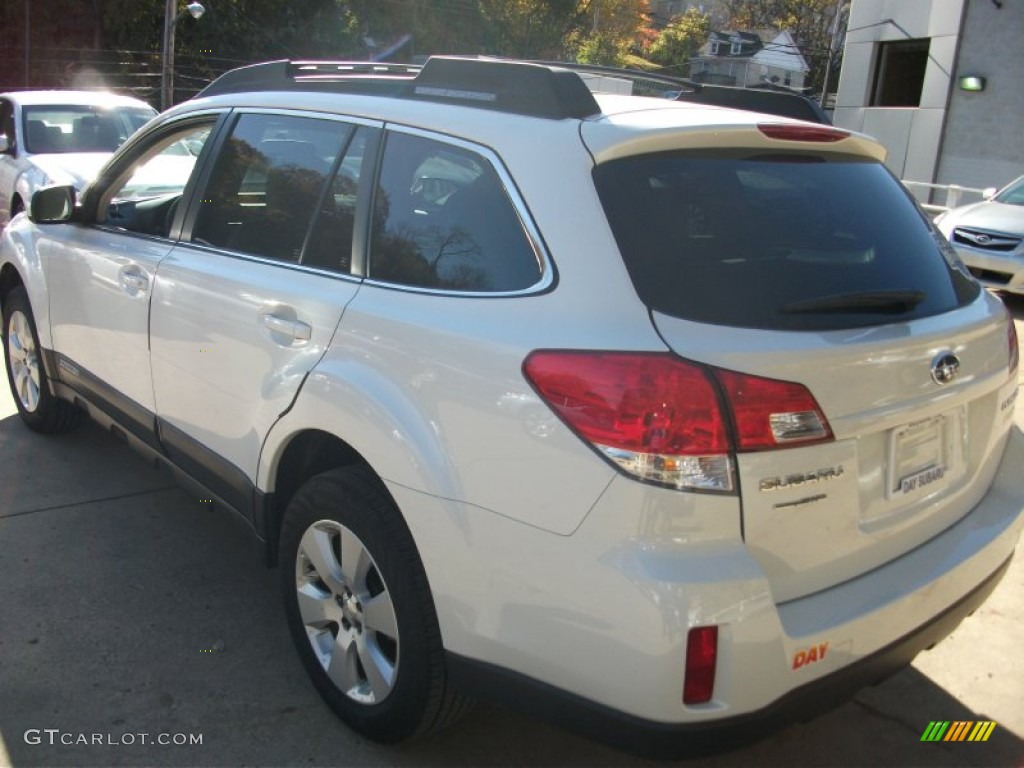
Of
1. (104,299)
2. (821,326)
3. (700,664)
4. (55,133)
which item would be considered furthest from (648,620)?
(55,133)

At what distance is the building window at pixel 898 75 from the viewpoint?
75.3ft

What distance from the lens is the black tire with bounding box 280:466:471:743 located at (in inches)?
101

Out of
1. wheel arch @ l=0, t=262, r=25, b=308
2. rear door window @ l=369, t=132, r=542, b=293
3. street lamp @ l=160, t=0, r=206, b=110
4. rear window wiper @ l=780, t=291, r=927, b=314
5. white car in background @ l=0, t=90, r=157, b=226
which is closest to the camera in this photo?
rear window wiper @ l=780, t=291, r=927, b=314

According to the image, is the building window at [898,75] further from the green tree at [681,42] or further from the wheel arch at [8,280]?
the green tree at [681,42]

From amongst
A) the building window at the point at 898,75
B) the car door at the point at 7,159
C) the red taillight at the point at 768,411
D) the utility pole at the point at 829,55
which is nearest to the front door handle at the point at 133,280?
the red taillight at the point at 768,411

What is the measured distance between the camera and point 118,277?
3955 millimetres

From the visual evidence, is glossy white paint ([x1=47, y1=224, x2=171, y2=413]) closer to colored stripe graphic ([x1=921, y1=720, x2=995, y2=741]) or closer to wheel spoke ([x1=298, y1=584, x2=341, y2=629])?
wheel spoke ([x1=298, y1=584, x2=341, y2=629])

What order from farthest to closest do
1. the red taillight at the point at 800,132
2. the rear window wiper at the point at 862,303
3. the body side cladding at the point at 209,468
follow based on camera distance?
the body side cladding at the point at 209,468 → the red taillight at the point at 800,132 → the rear window wiper at the point at 862,303

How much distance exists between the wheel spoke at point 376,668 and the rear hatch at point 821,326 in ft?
3.69

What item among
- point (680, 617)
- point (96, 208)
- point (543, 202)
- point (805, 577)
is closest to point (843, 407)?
point (805, 577)

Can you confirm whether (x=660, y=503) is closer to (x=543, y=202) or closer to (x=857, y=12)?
(x=543, y=202)

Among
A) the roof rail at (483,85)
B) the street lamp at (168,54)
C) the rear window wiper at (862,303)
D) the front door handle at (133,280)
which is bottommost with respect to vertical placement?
the front door handle at (133,280)

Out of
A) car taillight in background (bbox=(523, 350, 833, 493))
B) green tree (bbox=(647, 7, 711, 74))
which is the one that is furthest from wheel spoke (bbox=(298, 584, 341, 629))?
green tree (bbox=(647, 7, 711, 74))

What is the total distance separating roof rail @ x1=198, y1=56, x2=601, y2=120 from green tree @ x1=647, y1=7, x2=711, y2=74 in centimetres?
7038
